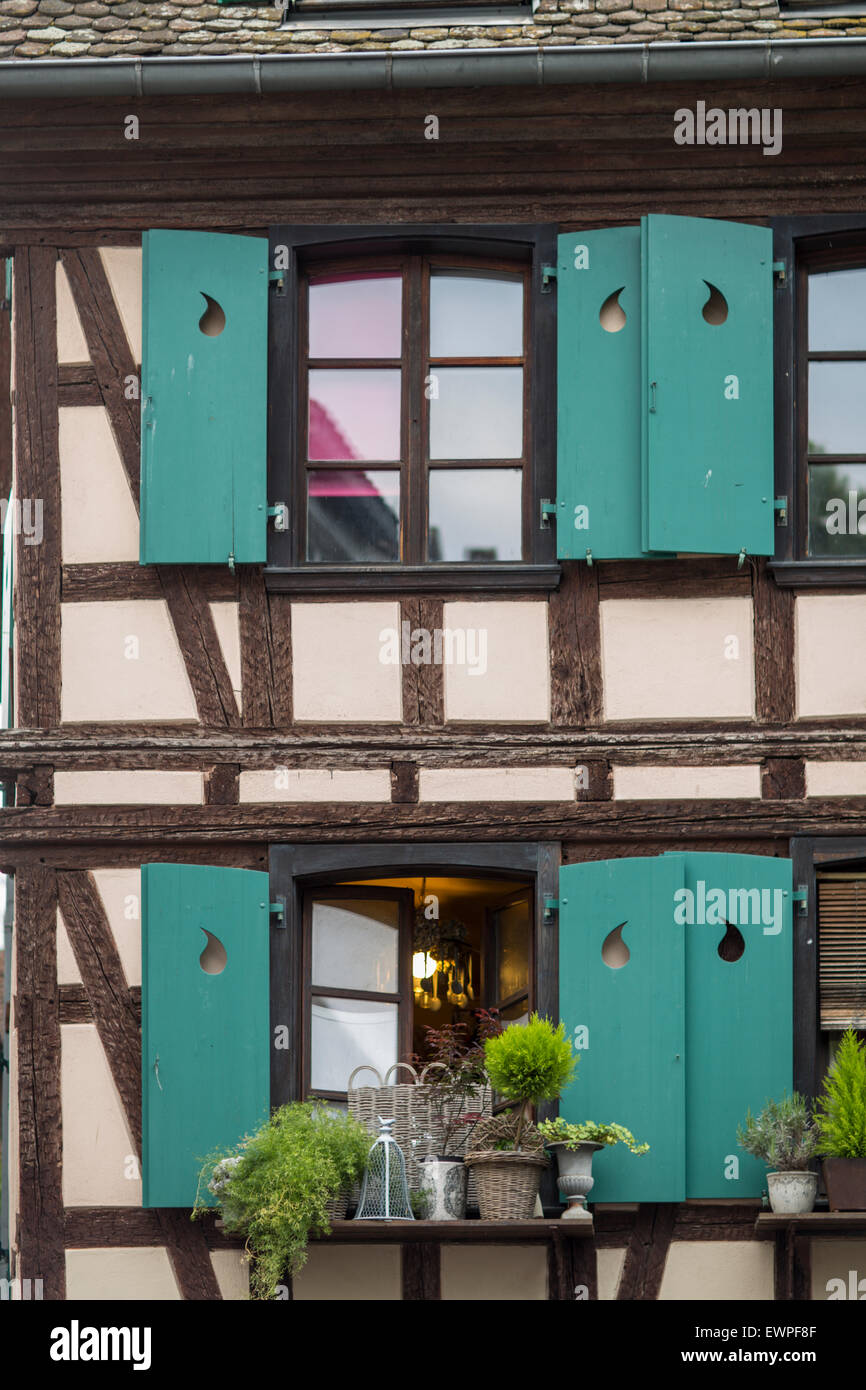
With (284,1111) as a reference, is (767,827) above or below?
above

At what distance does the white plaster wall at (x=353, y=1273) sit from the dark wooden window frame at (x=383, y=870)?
69 cm

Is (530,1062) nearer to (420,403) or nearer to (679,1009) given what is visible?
(679,1009)

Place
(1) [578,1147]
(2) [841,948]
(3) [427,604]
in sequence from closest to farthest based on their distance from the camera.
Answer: (1) [578,1147] < (2) [841,948] < (3) [427,604]

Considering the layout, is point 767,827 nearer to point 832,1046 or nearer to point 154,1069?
point 832,1046

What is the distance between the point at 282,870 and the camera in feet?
33.9

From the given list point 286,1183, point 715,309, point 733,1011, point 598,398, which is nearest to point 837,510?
point 715,309

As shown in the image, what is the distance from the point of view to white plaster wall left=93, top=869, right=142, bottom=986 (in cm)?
1033

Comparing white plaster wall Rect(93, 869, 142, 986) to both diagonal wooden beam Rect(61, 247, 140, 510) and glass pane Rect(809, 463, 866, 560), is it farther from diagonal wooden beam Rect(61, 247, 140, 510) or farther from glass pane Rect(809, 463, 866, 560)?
glass pane Rect(809, 463, 866, 560)

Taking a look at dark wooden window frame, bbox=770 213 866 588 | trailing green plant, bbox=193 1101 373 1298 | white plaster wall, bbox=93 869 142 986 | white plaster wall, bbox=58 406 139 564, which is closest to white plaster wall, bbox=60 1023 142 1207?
white plaster wall, bbox=93 869 142 986

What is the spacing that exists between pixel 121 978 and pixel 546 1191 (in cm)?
195

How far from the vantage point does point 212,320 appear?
10781mm

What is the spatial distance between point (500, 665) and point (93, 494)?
74.6 inches
